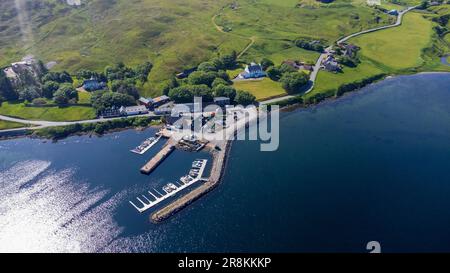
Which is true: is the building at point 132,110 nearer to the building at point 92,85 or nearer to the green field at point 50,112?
the green field at point 50,112

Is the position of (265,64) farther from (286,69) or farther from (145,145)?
(145,145)

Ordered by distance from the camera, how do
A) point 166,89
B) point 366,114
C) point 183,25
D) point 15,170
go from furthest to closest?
point 183,25
point 166,89
point 366,114
point 15,170

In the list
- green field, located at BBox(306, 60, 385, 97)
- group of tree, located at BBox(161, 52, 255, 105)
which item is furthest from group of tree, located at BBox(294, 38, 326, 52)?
group of tree, located at BBox(161, 52, 255, 105)

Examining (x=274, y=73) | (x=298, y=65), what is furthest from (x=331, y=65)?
(x=274, y=73)

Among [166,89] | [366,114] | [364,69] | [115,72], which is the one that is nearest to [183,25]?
[115,72]

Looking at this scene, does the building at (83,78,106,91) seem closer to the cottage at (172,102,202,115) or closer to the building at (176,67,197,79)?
the building at (176,67,197,79)

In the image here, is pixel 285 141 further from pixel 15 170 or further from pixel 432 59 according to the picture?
pixel 432 59
